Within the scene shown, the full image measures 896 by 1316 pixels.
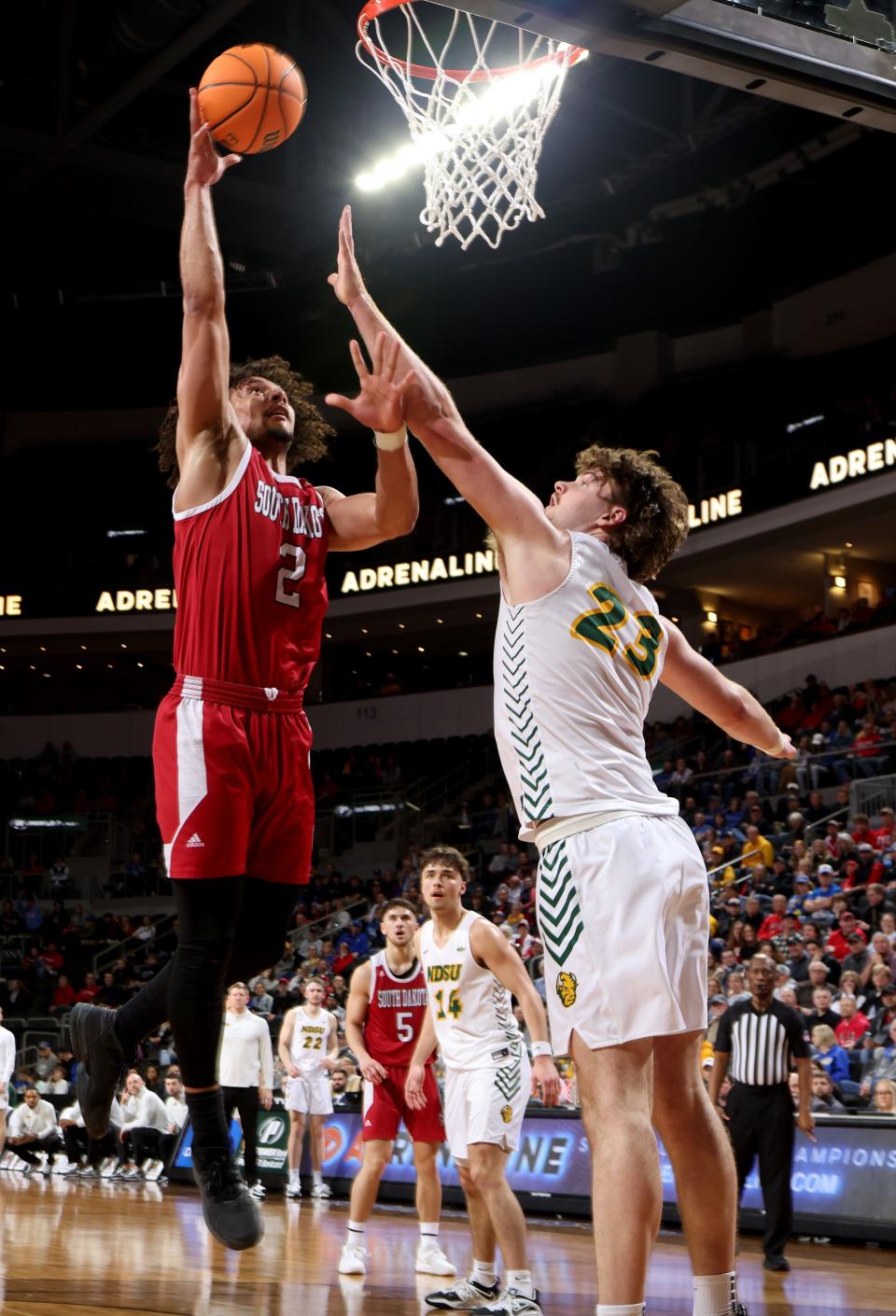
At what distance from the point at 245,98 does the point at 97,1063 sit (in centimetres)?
312

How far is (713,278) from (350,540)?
28.7 metres

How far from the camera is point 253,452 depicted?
14.7 feet

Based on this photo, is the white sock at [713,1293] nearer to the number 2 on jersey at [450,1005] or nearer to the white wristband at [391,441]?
the white wristband at [391,441]

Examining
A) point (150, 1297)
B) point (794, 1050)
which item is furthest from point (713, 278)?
point (150, 1297)

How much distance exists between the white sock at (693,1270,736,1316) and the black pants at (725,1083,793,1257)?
5938 mm

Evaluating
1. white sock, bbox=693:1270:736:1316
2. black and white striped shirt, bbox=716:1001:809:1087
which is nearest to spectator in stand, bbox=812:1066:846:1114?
black and white striped shirt, bbox=716:1001:809:1087

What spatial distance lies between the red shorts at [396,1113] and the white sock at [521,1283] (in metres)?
2.02

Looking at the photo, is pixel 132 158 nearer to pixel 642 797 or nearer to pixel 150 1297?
pixel 150 1297

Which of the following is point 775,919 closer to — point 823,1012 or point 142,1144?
point 823,1012

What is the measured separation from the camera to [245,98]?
471cm

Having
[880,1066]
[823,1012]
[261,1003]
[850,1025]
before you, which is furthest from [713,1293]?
[261,1003]

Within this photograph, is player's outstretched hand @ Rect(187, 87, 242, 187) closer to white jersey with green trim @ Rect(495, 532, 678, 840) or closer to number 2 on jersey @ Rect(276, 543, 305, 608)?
number 2 on jersey @ Rect(276, 543, 305, 608)

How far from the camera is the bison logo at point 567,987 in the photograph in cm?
406

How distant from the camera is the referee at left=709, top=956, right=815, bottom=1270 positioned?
10039 millimetres
